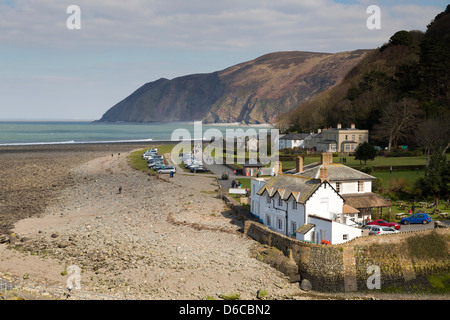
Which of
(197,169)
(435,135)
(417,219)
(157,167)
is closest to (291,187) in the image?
(417,219)

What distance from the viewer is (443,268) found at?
2627 cm

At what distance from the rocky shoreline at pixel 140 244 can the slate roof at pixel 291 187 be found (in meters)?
4.08

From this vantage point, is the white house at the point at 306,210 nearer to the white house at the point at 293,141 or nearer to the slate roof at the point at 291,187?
the slate roof at the point at 291,187

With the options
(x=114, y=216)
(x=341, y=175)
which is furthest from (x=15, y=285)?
(x=341, y=175)

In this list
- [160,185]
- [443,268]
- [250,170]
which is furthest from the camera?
[250,170]

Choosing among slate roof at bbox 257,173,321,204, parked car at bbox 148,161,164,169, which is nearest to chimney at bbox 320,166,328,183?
slate roof at bbox 257,173,321,204

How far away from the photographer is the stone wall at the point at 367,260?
24.5 metres

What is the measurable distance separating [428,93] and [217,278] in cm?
7618

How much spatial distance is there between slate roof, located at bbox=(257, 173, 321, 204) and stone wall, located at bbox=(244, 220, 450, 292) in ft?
12.4

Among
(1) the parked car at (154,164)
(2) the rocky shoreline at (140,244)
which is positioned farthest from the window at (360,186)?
(1) the parked car at (154,164)

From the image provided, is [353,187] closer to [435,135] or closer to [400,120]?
[435,135]

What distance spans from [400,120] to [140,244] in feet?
209

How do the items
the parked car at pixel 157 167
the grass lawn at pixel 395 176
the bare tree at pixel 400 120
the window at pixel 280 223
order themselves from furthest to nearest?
the bare tree at pixel 400 120, the parked car at pixel 157 167, the grass lawn at pixel 395 176, the window at pixel 280 223

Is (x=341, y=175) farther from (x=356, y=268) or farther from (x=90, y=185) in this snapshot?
(x=90, y=185)
